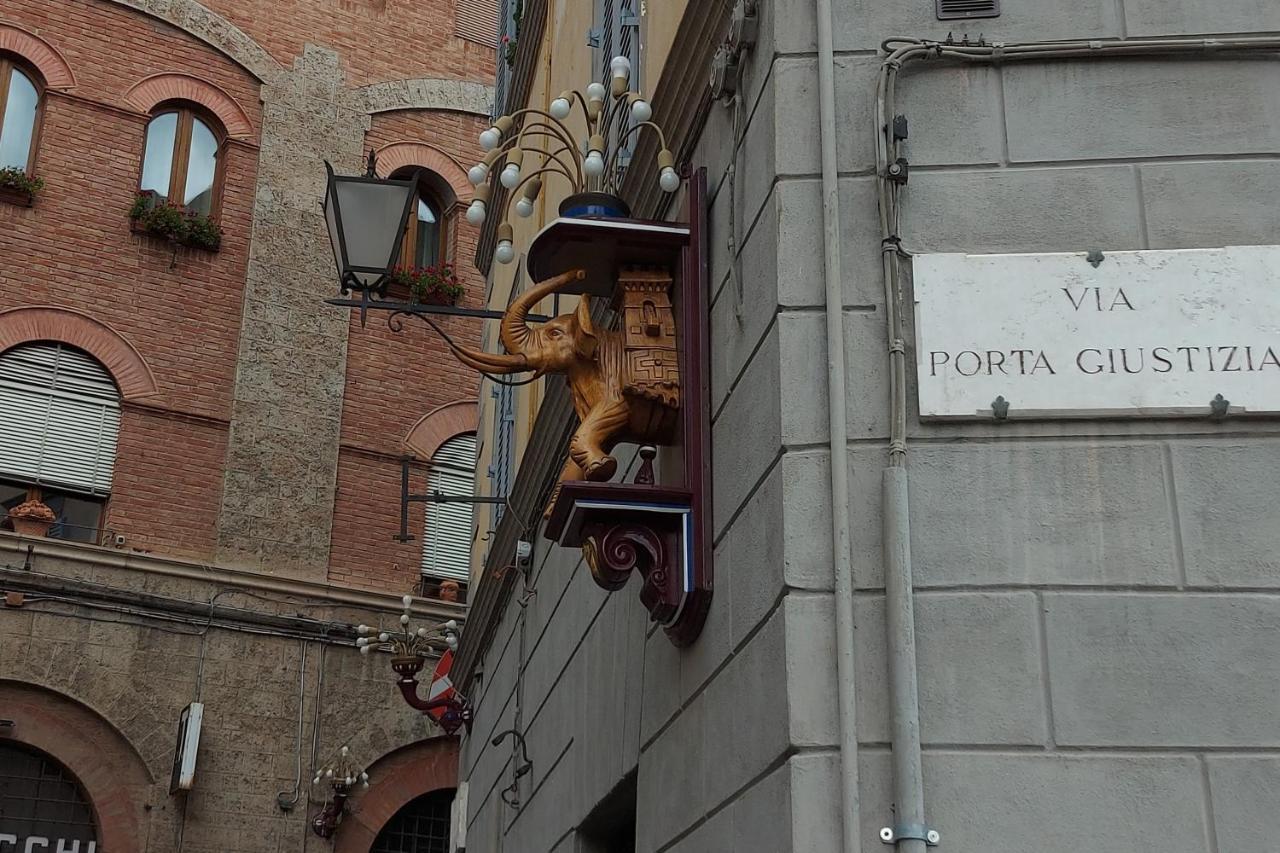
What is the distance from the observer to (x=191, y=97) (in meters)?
20.7

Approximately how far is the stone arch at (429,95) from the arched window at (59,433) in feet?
19.6

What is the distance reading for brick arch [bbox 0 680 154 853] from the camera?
16.8 meters

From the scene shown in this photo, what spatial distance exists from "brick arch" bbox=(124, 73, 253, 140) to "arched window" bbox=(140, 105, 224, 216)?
0.19 meters

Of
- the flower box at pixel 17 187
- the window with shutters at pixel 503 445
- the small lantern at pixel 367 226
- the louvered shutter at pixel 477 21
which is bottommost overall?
the small lantern at pixel 367 226

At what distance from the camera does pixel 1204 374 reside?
179 inches

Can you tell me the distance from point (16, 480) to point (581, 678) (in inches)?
482

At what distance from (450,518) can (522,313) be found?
47.9 feet

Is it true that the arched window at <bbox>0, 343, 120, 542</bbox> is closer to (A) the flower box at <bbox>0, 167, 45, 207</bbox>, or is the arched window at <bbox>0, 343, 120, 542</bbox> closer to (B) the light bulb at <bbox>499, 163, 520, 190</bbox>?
(A) the flower box at <bbox>0, 167, 45, 207</bbox>

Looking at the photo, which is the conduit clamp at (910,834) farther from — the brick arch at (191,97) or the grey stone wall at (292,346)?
the brick arch at (191,97)

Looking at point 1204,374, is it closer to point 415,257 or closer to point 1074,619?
point 1074,619

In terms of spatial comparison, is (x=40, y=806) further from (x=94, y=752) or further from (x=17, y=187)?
(x=17, y=187)

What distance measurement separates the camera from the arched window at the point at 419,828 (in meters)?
18.8

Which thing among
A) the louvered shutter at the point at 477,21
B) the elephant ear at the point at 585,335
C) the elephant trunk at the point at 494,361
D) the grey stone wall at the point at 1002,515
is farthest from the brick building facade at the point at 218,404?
the grey stone wall at the point at 1002,515

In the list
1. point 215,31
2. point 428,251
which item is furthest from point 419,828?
point 215,31
